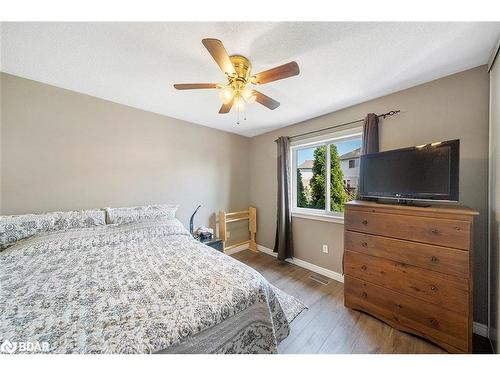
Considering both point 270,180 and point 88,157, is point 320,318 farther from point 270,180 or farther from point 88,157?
point 88,157

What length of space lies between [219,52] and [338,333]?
93.6 inches

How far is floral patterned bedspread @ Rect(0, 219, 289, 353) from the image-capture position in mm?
755

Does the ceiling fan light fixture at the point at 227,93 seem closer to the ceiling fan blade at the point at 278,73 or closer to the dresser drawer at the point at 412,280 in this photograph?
the ceiling fan blade at the point at 278,73

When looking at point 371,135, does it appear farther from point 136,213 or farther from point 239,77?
point 136,213

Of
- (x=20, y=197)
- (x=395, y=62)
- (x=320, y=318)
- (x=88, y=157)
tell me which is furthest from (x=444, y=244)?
(x=20, y=197)

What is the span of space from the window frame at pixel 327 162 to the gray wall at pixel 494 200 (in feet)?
3.30

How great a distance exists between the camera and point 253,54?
1.38 m

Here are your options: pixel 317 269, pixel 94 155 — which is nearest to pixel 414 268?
pixel 317 269

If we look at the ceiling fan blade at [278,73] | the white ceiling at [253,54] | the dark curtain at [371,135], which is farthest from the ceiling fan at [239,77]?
the dark curtain at [371,135]

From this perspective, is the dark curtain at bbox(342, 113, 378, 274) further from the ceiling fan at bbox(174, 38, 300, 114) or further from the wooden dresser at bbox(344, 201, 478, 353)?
the ceiling fan at bbox(174, 38, 300, 114)

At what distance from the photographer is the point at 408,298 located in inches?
58.4

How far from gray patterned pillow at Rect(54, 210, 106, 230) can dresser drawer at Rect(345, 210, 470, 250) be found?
271 centimetres
